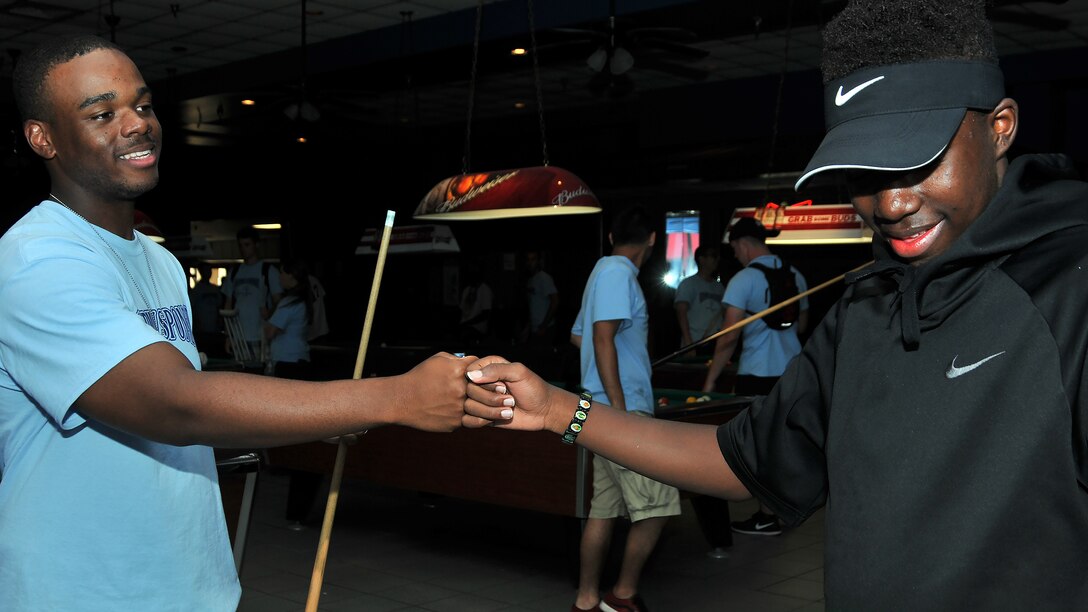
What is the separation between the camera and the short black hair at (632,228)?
4359 mm

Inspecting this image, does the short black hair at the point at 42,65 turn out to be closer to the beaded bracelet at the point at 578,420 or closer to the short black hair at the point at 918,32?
the beaded bracelet at the point at 578,420

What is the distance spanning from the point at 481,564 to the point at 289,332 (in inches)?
103

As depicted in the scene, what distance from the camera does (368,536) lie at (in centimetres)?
540

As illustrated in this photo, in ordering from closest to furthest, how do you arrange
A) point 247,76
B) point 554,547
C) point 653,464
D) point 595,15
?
1. point 653,464
2. point 554,547
3. point 595,15
4. point 247,76

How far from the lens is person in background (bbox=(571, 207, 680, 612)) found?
3957 mm

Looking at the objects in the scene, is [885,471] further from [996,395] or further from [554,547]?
[554,547]

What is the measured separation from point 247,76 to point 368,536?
21.8 feet

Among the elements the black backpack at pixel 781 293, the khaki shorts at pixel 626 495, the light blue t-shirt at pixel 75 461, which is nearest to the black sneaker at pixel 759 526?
the black backpack at pixel 781 293

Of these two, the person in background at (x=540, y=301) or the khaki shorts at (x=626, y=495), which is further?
the person in background at (x=540, y=301)

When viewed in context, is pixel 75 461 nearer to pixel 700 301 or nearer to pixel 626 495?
pixel 626 495

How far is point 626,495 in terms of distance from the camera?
154 inches

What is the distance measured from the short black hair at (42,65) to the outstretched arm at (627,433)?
0.76 m

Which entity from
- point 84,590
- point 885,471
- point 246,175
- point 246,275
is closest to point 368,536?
point 246,275

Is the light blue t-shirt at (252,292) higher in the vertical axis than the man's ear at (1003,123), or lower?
lower
